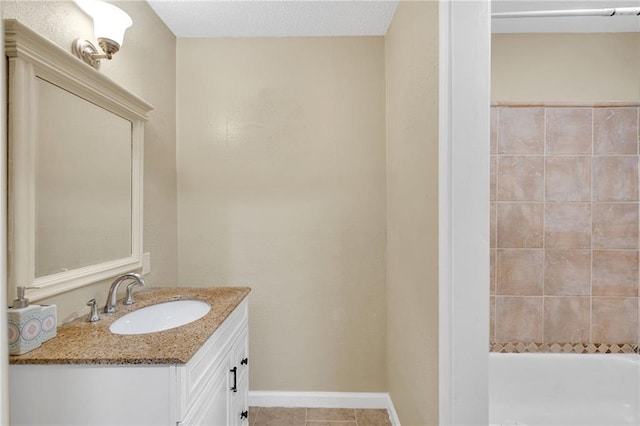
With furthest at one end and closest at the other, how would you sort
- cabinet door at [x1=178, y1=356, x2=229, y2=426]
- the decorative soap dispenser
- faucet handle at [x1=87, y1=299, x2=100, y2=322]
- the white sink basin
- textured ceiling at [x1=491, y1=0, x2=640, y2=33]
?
1. textured ceiling at [x1=491, y1=0, x2=640, y2=33]
2. the white sink basin
3. faucet handle at [x1=87, y1=299, x2=100, y2=322]
4. cabinet door at [x1=178, y1=356, x2=229, y2=426]
5. the decorative soap dispenser

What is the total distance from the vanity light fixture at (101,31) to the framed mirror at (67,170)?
83mm

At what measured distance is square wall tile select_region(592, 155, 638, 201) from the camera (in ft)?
6.42

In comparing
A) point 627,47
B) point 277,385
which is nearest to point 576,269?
point 627,47

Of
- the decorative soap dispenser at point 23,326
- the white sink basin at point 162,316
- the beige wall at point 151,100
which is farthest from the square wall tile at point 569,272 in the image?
the decorative soap dispenser at point 23,326

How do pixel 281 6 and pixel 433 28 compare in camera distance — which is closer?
pixel 433 28

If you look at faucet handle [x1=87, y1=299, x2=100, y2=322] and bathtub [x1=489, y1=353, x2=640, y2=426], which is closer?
faucet handle [x1=87, y1=299, x2=100, y2=322]

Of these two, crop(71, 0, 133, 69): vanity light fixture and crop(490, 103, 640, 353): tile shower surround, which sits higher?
crop(71, 0, 133, 69): vanity light fixture

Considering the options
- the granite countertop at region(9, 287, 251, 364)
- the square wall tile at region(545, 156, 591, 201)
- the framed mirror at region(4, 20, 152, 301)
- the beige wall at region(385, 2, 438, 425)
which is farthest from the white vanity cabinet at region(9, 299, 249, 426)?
the square wall tile at region(545, 156, 591, 201)

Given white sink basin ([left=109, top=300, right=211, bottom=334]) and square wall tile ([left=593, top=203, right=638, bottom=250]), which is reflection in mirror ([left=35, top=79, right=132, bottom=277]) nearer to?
white sink basin ([left=109, top=300, right=211, bottom=334])

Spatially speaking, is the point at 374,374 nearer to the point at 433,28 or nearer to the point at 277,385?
Result: the point at 277,385

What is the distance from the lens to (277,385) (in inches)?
84.6

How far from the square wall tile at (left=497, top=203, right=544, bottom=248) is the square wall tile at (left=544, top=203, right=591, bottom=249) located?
0.05 metres

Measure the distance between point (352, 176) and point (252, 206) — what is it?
0.69 m

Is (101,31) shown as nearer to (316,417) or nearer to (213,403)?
(213,403)
